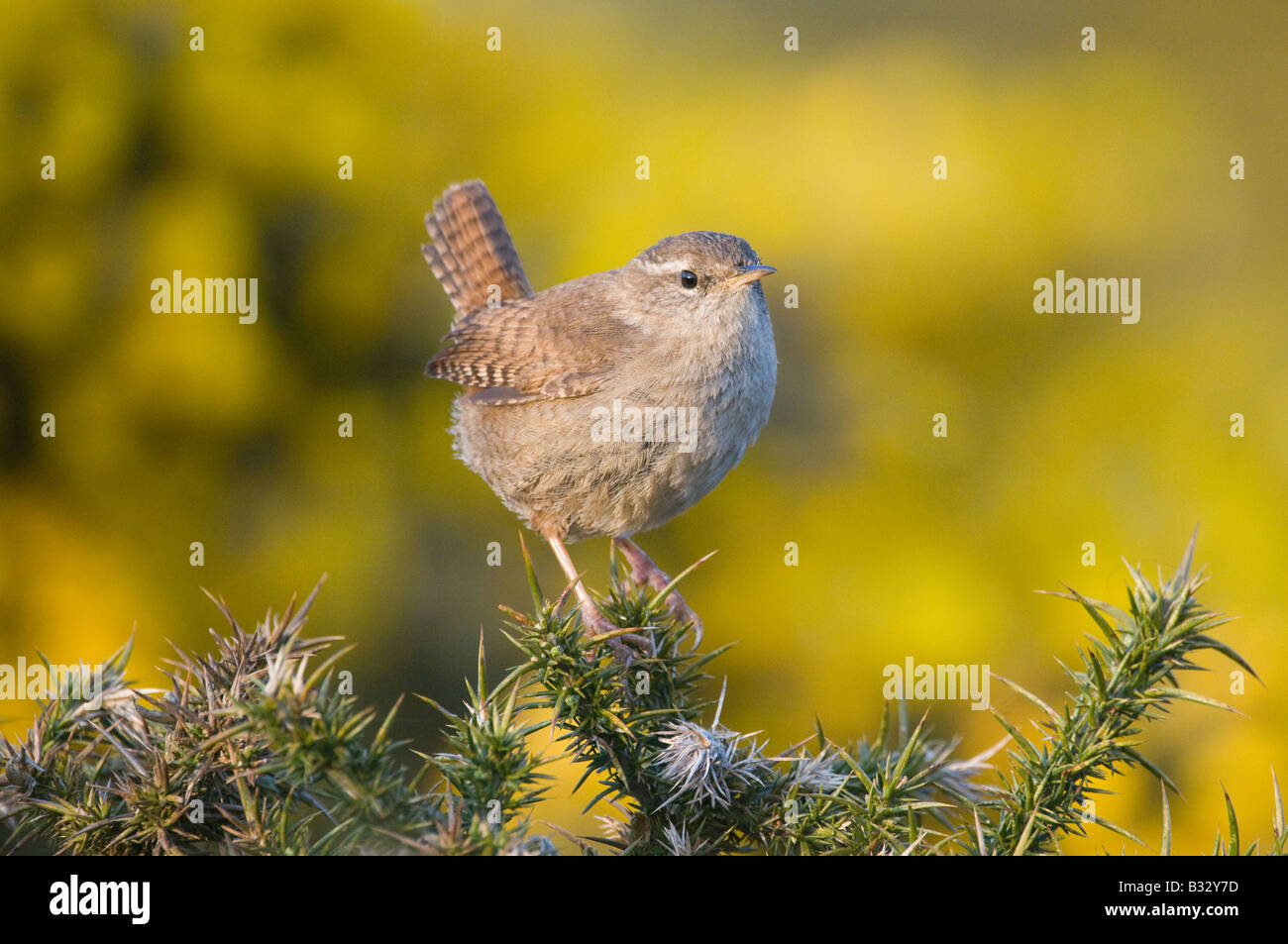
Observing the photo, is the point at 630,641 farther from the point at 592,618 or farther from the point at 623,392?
the point at 623,392

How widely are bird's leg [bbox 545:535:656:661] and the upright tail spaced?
50.1 inches

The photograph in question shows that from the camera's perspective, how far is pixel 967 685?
4.17 meters

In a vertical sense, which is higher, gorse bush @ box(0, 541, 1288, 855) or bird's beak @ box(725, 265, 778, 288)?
bird's beak @ box(725, 265, 778, 288)

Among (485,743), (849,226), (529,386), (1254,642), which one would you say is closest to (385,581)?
(529,386)

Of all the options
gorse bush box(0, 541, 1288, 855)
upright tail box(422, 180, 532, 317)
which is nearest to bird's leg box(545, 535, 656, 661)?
gorse bush box(0, 541, 1288, 855)

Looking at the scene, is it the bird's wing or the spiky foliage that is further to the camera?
the bird's wing

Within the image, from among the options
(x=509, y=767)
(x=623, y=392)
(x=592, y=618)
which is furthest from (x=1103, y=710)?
(x=623, y=392)

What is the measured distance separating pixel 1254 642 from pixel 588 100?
361 cm

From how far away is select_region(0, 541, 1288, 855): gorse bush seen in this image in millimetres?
1680

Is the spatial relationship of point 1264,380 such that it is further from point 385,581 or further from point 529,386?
point 385,581

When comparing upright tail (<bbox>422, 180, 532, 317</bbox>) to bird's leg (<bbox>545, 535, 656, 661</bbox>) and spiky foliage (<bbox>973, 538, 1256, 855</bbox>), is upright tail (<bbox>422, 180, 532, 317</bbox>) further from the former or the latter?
spiky foliage (<bbox>973, 538, 1256, 855</bbox>)

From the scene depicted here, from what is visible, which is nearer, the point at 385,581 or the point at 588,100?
the point at 385,581

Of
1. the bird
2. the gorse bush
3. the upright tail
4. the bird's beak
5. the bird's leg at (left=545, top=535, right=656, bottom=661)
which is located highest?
the upright tail

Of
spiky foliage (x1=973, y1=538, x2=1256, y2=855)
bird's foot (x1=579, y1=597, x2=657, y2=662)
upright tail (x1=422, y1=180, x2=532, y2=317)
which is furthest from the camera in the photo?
upright tail (x1=422, y1=180, x2=532, y2=317)
